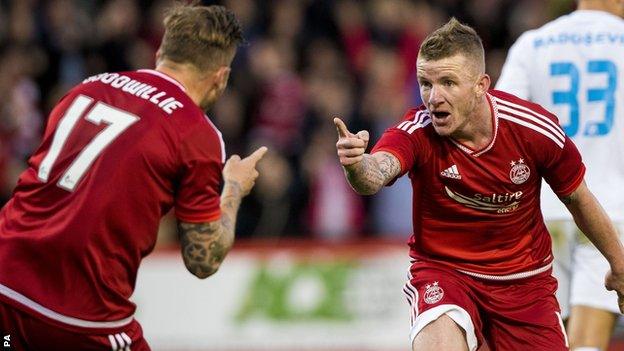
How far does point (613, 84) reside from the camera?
688 cm

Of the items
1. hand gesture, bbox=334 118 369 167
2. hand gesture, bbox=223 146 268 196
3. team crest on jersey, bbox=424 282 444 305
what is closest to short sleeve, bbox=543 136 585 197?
team crest on jersey, bbox=424 282 444 305

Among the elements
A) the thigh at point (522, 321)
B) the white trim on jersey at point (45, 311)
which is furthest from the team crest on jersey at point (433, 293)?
the white trim on jersey at point (45, 311)

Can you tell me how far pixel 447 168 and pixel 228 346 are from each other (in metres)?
6.37

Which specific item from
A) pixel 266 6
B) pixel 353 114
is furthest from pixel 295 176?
pixel 266 6

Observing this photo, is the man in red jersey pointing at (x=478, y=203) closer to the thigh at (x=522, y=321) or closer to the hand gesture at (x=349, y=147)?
the thigh at (x=522, y=321)

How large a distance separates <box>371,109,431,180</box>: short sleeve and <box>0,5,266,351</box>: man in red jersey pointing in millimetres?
882

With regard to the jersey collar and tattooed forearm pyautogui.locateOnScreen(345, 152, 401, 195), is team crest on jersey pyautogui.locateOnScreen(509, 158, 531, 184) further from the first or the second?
tattooed forearm pyautogui.locateOnScreen(345, 152, 401, 195)

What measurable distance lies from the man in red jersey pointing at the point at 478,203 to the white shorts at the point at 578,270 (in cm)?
94

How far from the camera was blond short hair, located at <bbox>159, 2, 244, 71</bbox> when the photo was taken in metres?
5.30

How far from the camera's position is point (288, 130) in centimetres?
1269

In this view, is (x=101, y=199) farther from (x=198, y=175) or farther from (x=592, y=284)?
(x=592, y=284)

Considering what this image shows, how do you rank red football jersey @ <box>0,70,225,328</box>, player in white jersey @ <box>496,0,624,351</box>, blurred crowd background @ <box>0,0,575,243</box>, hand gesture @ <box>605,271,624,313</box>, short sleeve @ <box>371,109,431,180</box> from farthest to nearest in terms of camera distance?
blurred crowd background @ <box>0,0,575,243</box> → player in white jersey @ <box>496,0,624,351</box> → hand gesture @ <box>605,271,624,313</box> → short sleeve @ <box>371,109,431,180</box> → red football jersey @ <box>0,70,225,328</box>

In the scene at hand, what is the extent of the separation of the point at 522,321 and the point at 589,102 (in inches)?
62.9

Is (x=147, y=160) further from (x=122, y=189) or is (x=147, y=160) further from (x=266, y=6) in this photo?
(x=266, y=6)
